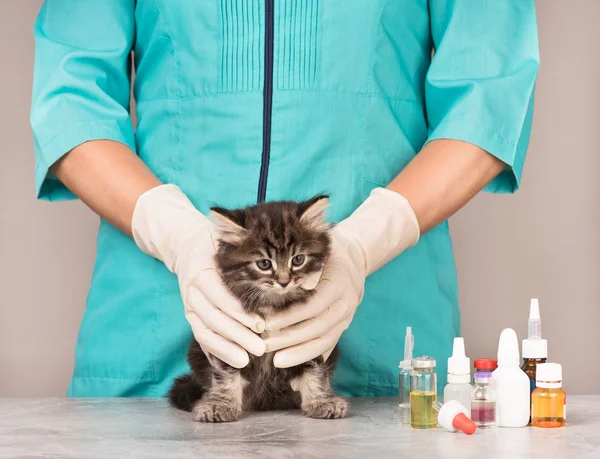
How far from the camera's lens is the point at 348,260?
1785mm

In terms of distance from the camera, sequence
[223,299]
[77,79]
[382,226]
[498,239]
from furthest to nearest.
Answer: [498,239]
[77,79]
[382,226]
[223,299]

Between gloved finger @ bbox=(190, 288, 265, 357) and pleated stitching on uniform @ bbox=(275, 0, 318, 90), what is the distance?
582mm

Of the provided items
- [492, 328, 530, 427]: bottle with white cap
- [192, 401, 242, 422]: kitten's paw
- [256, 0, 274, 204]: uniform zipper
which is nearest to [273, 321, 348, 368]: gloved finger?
[192, 401, 242, 422]: kitten's paw

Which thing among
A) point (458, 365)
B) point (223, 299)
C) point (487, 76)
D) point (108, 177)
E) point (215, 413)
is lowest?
point (215, 413)

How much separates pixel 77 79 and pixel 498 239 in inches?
58.1

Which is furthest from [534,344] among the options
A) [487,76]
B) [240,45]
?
[240,45]

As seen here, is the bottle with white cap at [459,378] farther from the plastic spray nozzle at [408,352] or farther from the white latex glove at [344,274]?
the white latex glove at [344,274]

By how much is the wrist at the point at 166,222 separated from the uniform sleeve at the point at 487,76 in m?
0.59

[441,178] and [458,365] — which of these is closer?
[458,365]

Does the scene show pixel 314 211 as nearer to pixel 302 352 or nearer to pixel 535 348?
pixel 302 352

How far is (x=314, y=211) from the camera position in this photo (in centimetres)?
163

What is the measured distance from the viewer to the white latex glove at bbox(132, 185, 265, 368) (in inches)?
64.9

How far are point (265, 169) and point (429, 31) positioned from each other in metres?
0.57

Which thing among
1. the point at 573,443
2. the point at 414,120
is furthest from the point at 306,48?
the point at 573,443
